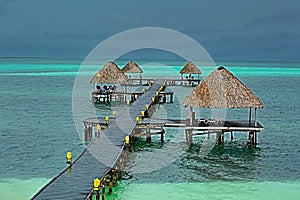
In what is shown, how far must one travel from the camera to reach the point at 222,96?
18.3 meters

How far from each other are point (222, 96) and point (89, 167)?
25.0 feet

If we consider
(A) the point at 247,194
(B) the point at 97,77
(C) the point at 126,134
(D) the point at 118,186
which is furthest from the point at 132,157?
(B) the point at 97,77

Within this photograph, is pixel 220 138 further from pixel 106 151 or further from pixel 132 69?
pixel 132 69

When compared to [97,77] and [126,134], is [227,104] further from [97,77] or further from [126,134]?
[97,77]

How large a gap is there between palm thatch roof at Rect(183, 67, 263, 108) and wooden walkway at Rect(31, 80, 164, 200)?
9.39 feet

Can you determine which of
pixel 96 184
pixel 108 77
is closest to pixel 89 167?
pixel 96 184

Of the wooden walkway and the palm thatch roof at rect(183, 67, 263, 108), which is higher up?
the palm thatch roof at rect(183, 67, 263, 108)

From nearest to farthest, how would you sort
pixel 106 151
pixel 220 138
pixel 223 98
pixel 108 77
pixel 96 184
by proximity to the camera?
pixel 96 184
pixel 106 151
pixel 223 98
pixel 220 138
pixel 108 77

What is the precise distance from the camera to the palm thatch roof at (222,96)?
18.2 meters

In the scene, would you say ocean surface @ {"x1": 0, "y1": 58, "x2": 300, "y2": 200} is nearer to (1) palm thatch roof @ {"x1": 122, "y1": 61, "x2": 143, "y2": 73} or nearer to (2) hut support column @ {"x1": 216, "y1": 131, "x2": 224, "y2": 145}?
(2) hut support column @ {"x1": 216, "y1": 131, "x2": 224, "y2": 145}

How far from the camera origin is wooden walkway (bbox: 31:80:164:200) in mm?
10422

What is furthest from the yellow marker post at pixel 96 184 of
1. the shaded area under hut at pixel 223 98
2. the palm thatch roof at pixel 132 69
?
the palm thatch roof at pixel 132 69

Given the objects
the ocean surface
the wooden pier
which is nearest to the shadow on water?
the ocean surface

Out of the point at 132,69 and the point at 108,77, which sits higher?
the point at 132,69
